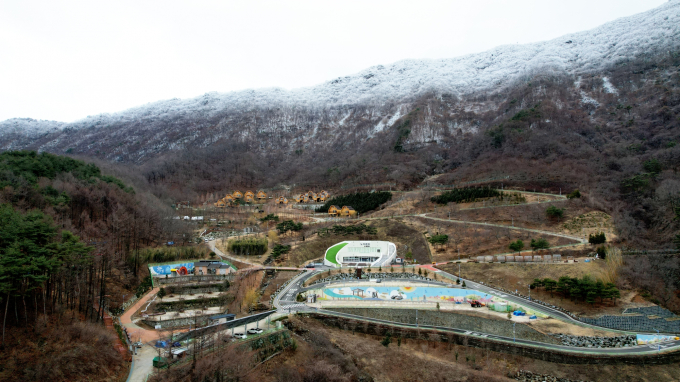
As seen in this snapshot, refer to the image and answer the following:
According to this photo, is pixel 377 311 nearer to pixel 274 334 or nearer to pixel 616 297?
pixel 274 334

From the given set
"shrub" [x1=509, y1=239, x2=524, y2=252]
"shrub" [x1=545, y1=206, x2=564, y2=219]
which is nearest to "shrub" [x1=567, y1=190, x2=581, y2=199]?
"shrub" [x1=545, y1=206, x2=564, y2=219]

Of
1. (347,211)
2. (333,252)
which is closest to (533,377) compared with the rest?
(333,252)

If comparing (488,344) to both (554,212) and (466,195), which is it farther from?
(466,195)

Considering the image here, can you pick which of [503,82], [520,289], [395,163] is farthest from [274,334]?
[503,82]

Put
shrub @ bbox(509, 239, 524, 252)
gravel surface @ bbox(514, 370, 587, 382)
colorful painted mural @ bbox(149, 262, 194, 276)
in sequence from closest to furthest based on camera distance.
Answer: gravel surface @ bbox(514, 370, 587, 382) < colorful painted mural @ bbox(149, 262, 194, 276) < shrub @ bbox(509, 239, 524, 252)

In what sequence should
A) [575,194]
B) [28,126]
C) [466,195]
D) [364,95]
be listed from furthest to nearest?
[28,126]
[364,95]
[466,195]
[575,194]

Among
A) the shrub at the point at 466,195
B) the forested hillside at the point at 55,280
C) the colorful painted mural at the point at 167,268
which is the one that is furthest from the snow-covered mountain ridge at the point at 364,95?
the forested hillside at the point at 55,280

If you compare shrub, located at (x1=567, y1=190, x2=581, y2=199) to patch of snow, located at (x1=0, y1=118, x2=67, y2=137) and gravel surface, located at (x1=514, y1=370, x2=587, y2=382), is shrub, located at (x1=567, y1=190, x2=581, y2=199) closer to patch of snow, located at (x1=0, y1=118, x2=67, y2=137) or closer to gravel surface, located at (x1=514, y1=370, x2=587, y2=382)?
gravel surface, located at (x1=514, y1=370, x2=587, y2=382)

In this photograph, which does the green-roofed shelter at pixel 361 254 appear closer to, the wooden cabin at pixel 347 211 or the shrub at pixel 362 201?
the wooden cabin at pixel 347 211
